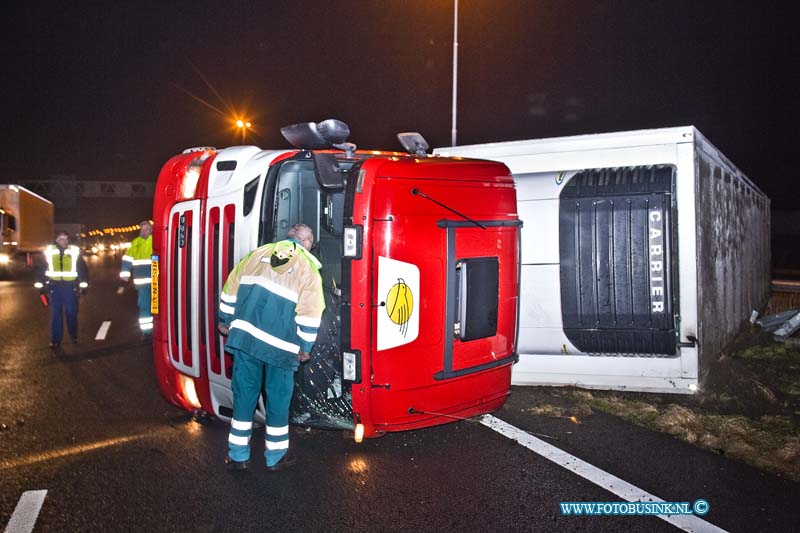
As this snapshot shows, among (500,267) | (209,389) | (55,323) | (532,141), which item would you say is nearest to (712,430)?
(500,267)

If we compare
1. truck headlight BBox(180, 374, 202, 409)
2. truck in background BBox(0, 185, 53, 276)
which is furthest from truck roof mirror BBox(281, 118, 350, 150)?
truck in background BBox(0, 185, 53, 276)

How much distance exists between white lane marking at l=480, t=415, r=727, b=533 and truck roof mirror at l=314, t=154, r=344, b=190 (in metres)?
2.25

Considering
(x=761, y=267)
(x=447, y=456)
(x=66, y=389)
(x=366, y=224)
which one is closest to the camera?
(x=366, y=224)

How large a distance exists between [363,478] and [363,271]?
1.30m

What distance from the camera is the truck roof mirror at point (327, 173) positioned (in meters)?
4.23

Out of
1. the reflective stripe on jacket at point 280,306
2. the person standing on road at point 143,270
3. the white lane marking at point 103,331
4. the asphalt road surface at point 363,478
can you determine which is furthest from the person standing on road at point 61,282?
the reflective stripe on jacket at point 280,306

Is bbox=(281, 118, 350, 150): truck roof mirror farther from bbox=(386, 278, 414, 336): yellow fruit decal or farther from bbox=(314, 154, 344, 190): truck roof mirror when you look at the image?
bbox=(386, 278, 414, 336): yellow fruit decal

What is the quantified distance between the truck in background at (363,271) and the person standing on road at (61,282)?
4.06 m

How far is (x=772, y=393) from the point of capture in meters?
6.04

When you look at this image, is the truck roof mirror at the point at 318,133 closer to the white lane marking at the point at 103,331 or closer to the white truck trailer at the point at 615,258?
the white truck trailer at the point at 615,258

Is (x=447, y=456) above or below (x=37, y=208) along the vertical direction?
below

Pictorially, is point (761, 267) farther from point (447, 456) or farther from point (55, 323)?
point (55, 323)

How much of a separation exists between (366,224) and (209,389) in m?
1.91

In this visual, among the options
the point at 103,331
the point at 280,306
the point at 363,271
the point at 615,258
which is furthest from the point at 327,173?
the point at 103,331
